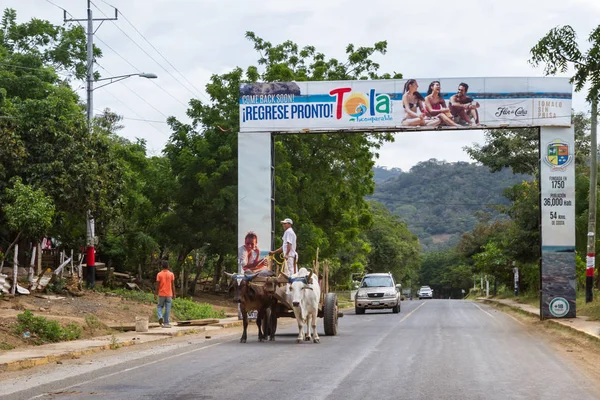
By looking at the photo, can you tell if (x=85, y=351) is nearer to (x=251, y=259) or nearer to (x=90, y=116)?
(x=251, y=259)

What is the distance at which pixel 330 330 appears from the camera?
21141 millimetres

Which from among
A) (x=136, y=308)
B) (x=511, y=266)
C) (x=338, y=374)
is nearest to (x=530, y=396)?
(x=338, y=374)

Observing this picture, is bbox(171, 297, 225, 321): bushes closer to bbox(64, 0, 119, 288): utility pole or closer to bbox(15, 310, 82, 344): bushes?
bbox(64, 0, 119, 288): utility pole

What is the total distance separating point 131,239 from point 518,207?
59.0 ft

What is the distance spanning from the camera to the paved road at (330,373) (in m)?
10.7

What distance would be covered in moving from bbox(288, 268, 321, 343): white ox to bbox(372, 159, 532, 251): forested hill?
106776 mm

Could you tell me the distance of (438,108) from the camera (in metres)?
27.2

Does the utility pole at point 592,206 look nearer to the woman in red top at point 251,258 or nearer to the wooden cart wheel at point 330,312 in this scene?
the wooden cart wheel at point 330,312

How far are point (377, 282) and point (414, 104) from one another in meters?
13.3

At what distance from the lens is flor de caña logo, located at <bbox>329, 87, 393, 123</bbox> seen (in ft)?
90.1

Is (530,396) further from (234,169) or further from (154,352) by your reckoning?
(234,169)

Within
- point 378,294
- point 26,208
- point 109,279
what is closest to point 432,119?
point 378,294

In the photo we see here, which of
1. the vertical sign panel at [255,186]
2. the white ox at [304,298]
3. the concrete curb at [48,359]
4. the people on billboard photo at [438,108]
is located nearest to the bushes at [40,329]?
the concrete curb at [48,359]

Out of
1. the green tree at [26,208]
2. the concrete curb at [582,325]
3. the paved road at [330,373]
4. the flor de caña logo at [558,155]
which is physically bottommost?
the concrete curb at [582,325]
